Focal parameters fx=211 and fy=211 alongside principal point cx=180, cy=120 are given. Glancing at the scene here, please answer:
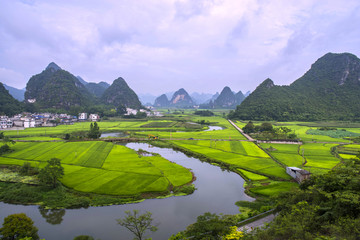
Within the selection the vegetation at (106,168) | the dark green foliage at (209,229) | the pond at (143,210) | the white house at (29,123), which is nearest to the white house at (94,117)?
the white house at (29,123)

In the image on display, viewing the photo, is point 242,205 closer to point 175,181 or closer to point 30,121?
point 175,181

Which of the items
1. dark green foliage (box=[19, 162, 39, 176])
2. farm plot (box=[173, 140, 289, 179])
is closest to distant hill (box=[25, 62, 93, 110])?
farm plot (box=[173, 140, 289, 179])

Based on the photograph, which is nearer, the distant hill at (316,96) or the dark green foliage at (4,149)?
the dark green foliage at (4,149)

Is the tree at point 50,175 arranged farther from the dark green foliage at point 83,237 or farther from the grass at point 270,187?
the grass at point 270,187

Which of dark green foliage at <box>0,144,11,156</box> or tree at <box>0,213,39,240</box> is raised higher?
dark green foliage at <box>0,144,11,156</box>

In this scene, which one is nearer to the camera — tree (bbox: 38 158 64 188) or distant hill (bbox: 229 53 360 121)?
Answer: tree (bbox: 38 158 64 188)

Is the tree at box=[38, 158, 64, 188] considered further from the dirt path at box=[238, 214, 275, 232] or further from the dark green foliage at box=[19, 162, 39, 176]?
the dirt path at box=[238, 214, 275, 232]
